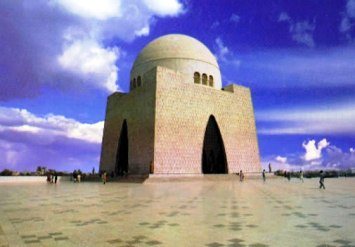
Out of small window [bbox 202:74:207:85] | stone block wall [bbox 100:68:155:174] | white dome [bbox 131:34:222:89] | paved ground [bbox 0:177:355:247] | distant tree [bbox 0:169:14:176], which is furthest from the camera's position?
distant tree [bbox 0:169:14:176]

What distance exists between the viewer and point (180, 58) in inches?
1051

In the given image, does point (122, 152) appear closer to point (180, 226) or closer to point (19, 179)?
point (19, 179)

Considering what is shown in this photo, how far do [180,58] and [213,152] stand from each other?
8655 mm

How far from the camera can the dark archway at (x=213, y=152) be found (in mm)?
25734

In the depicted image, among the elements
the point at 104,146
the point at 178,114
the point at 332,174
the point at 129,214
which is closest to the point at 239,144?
the point at 178,114

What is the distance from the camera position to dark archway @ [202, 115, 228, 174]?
84.4 feet

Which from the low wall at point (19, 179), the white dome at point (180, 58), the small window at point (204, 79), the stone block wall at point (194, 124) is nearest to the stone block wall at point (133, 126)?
the stone block wall at point (194, 124)

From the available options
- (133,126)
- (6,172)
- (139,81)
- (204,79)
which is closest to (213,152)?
(204,79)

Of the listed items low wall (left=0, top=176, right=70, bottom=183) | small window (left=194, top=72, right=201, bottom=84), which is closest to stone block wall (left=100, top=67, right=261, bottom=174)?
small window (left=194, top=72, right=201, bottom=84)

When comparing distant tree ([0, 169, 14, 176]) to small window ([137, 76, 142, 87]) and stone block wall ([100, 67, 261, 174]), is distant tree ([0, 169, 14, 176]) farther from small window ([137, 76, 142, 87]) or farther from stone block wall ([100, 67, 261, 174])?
small window ([137, 76, 142, 87])

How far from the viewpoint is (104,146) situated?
29938 mm

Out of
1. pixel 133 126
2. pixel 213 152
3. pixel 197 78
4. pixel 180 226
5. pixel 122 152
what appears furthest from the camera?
pixel 213 152


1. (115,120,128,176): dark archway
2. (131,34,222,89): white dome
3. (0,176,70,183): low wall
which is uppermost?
(131,34,222,89): white dome

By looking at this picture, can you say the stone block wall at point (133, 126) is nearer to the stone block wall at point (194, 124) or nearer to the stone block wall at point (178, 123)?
the stone block wall at point (178, 123)
